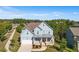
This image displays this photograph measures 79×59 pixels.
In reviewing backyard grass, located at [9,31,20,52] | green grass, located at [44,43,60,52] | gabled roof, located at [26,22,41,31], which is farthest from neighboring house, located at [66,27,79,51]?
backyard grass, located at [9,31,20,52]

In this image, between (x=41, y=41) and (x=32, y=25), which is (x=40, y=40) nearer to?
(x=41, y=41)

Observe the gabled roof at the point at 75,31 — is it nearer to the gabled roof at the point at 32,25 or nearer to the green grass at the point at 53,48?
the green grass at the point at 53,48
